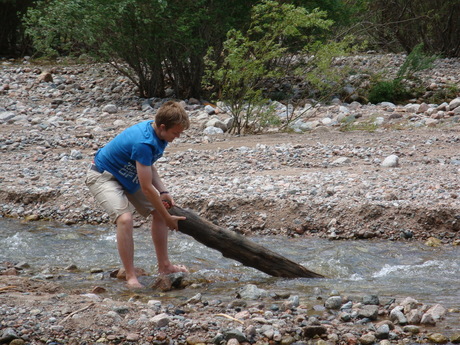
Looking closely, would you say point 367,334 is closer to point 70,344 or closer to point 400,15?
point 70,344

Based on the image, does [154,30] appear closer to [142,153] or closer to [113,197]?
[113,197]

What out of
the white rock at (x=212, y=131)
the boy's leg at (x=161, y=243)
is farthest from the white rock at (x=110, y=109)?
the boy's leg at (x=161, y=243)

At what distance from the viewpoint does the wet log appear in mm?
5031

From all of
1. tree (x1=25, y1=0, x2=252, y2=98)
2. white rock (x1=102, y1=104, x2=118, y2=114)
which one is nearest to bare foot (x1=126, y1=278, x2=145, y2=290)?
tree (x1=25, y1=0, x2=252, y2=98)

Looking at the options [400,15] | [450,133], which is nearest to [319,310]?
[450,133]

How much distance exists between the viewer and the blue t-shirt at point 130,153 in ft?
15.5

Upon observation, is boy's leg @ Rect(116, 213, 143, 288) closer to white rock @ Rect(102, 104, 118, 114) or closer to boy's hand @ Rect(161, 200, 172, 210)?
boy's hand @ Rect(161, 200, 172, 210)

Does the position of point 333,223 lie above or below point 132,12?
below

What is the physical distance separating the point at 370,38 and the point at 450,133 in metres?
12.1

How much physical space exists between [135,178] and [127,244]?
50 cm

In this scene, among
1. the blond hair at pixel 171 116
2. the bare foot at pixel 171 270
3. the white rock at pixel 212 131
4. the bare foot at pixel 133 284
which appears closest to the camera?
the blond hair at pixel 171 116

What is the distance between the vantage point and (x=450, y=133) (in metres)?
10.6

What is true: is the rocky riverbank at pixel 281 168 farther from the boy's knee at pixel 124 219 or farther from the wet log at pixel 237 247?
the boy's knee at pixel 124 219

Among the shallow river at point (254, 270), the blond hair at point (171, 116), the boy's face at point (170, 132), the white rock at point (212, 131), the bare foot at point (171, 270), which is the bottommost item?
the shallow river at point (254, 270)
